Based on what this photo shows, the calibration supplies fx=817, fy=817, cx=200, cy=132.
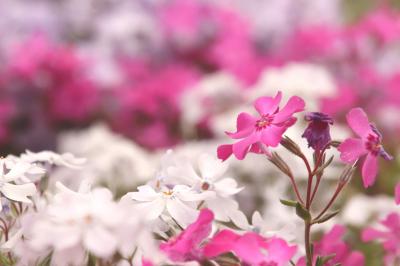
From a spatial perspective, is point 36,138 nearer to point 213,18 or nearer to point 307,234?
point 213,18

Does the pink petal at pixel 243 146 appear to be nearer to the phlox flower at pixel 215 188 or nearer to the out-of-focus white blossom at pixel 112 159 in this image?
the phlox flower at pixel 215 188

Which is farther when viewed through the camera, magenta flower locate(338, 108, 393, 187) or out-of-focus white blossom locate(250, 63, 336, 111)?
out-of-focus white blossom locate(250, 63, 336, 111)

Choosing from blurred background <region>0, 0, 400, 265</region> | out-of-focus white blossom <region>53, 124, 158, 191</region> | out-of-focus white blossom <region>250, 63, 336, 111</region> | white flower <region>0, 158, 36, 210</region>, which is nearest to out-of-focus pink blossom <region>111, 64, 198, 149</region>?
blurred background <region>0, 0, 400, 265</region>

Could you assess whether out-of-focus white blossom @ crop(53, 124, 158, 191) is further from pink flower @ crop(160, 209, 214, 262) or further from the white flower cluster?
pink flower @ crop(160, 209, 214, 262)

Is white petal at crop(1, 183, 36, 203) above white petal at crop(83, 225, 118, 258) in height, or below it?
below

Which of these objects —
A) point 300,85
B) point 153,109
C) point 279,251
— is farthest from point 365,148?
point 153,109

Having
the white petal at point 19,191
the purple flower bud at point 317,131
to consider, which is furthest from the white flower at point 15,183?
the purple flower bud at point 317,131
